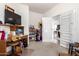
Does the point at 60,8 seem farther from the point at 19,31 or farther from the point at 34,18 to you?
the point at 19,31

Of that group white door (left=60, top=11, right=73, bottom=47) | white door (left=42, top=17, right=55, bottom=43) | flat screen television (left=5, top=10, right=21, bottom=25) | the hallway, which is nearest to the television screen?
flat screen television (left=5, top=10, right=21, bottom=25)

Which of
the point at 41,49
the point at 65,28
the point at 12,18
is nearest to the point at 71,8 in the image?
the point at 65,28

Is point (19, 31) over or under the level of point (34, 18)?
under

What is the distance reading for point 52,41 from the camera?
2.28 meters

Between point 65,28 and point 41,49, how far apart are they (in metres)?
0.53

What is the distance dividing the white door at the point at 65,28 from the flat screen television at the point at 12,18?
0.71m

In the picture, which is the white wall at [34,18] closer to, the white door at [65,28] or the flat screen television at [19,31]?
the flat screen television at [19,31]

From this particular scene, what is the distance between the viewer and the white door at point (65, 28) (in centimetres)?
208

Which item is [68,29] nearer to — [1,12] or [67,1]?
[67,1]

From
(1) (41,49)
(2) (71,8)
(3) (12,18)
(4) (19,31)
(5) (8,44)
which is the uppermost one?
(2) (71,8)

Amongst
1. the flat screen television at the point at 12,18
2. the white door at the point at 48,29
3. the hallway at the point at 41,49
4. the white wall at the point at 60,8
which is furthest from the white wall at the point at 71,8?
the flat screen television at the point at 12,18

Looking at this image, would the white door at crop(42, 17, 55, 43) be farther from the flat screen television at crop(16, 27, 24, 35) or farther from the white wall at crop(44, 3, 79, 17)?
the flat screen television at crop(16, 27, 24, 35)

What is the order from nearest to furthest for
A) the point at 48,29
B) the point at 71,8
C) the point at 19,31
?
the point at 71,8 < the point at 19,31 < the point at 48,29

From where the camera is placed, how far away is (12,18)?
2.08 m
